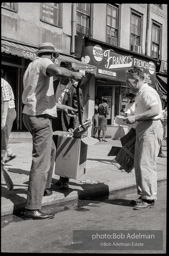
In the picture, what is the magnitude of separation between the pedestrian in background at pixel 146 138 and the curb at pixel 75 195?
856mm

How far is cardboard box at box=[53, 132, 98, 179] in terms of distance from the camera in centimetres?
455

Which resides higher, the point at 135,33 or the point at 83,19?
the point at 135,33

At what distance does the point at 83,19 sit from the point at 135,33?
3.99 metres

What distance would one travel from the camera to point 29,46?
35.7 feet

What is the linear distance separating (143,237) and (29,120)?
5.60 feet

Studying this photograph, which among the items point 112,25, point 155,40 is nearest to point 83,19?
point 112,25

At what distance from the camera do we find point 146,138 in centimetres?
443

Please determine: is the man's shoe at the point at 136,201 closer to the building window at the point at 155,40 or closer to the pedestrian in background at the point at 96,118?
the pedestrian in background at the point at 96,118

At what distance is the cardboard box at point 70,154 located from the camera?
455 centimetres

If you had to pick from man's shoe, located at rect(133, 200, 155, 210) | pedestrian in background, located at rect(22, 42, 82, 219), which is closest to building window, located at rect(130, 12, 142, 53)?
man's shoe, located at rect(133, 200, 155, 210)

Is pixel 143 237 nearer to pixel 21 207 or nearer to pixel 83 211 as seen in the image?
pixel 83 211

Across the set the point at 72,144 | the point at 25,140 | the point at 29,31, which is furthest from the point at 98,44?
the point at 72,144

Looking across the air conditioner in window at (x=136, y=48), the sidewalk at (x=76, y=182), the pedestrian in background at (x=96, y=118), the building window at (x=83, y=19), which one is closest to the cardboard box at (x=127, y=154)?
the sidewalk at (x=76, y=182)

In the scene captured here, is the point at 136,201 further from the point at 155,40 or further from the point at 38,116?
the point at 155,40
